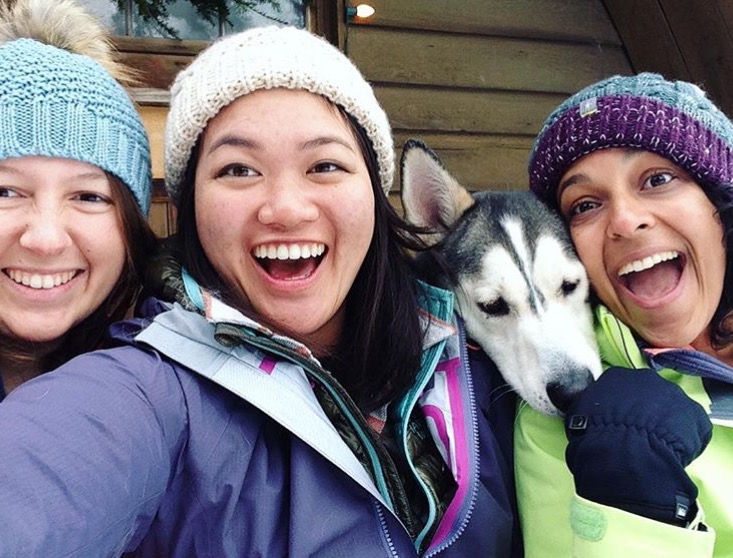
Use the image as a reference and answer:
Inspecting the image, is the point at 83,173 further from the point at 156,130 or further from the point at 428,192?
the point at 156,130

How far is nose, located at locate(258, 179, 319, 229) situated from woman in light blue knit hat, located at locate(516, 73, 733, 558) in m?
Result: 0.65

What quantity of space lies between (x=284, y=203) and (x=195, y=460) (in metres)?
0.50

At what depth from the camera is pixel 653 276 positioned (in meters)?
1.58

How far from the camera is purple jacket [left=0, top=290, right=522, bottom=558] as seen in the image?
0.90 meters

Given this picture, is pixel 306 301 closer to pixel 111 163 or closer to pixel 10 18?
pixel 111 163

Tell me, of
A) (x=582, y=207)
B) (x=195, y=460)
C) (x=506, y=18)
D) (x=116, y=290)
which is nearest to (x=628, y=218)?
(x=582, y=207)

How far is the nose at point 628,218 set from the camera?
149 cm

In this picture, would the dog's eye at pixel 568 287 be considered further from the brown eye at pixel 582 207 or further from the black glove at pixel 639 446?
the black glove at pixel 639 446

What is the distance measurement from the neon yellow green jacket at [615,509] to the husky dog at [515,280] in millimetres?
93

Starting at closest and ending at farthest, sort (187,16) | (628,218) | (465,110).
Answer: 1. (628,218)
2. (187,16)
3. (465,110)

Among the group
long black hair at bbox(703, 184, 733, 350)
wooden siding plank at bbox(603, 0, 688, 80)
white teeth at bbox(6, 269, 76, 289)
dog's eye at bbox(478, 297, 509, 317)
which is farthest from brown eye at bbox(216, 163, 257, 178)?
wooden siding plank at bbox(603, 0, 688, 80)

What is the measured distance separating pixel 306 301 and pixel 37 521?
2.17 ft

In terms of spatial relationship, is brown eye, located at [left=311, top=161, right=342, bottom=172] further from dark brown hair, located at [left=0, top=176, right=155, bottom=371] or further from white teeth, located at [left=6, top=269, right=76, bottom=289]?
white teeth, located at [left=6, top=269, right=76, bottom=289]

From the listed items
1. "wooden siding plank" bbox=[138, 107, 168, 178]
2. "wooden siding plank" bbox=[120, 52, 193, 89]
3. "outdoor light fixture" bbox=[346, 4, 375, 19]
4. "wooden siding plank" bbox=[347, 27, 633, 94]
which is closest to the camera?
"wooden siding plank" bbox=[138, 107, 168, 178]
